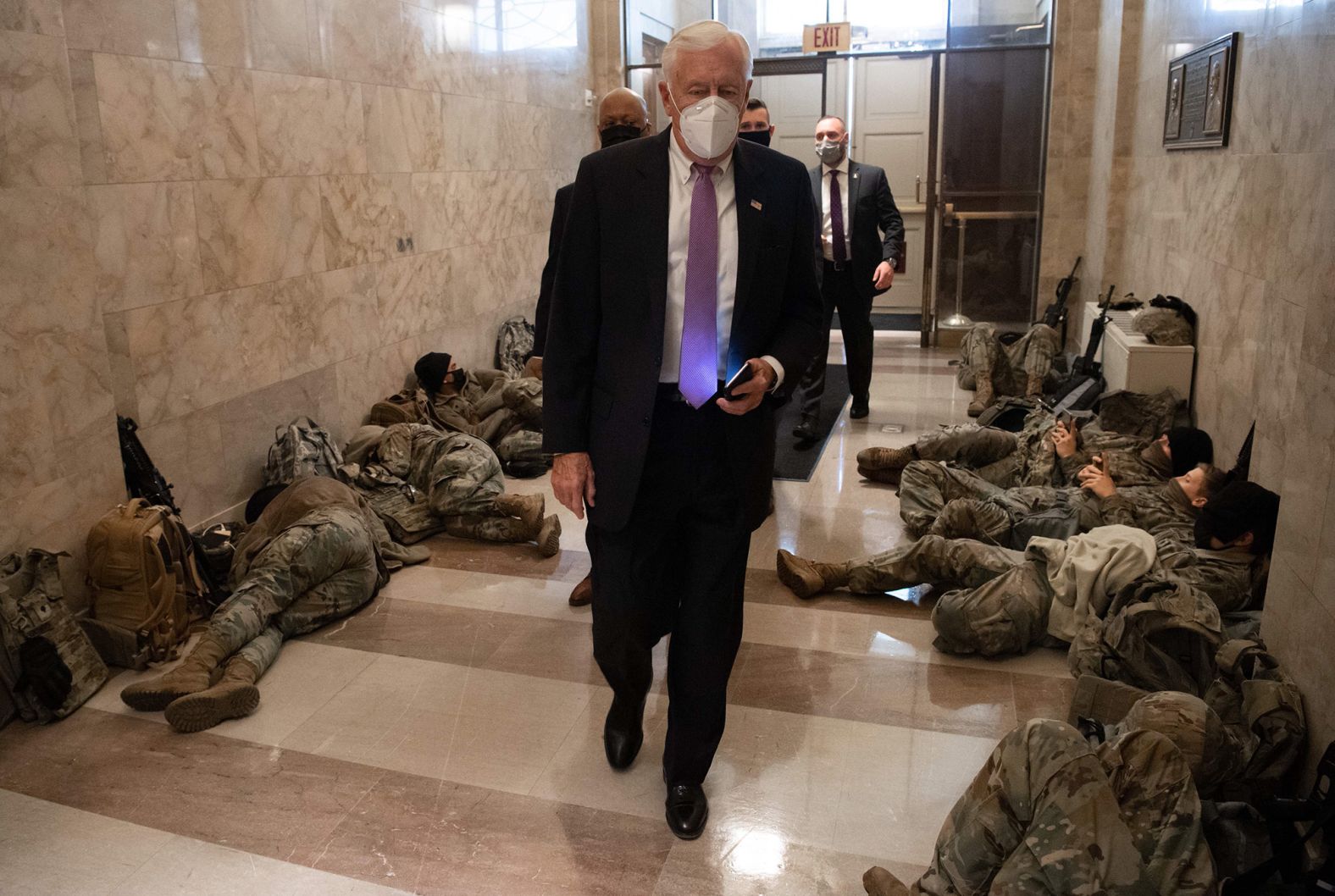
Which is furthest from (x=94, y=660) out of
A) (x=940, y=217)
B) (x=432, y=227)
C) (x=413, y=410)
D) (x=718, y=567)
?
(x=940, y=217)

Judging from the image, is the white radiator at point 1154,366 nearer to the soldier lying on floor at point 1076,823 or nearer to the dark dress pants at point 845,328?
the dark dress pants at point 845,328

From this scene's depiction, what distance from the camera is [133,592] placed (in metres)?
3.93

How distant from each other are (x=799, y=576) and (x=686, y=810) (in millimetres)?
1628

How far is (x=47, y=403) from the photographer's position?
3.82 m

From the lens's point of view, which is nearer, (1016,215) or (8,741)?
(8,741)

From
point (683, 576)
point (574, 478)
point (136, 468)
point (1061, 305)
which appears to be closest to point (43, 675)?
point (136, 468)

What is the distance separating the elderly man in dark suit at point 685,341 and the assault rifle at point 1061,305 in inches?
258

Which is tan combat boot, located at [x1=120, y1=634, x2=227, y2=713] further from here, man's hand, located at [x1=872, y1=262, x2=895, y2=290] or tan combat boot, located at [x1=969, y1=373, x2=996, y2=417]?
tan combat boot, located at [x1=969, y1=373, x2=996, y2=417]

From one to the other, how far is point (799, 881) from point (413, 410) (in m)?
4.32

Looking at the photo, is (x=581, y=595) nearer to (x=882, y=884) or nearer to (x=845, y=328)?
(x=882, y=884)

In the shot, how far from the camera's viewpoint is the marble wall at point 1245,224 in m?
2.63

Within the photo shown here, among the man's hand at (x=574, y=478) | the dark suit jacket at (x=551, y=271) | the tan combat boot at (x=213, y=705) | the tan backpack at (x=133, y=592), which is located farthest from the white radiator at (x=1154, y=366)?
the tan backpack at (x=133, y=592)

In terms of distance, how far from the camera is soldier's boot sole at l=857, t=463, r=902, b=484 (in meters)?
5.77

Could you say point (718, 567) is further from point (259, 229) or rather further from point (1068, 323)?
point (1068, 323)
